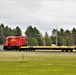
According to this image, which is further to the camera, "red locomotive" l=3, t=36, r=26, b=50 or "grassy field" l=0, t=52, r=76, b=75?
"red locomotive" l=3, t=36, r=26, b=50

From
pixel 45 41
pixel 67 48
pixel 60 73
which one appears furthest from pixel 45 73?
pixel 45 41

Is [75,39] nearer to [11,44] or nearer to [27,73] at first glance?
[11,44]

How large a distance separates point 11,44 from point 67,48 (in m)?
17.9

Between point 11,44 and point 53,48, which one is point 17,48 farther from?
point 53,48

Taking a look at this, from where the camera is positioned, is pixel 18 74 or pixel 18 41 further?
pixel 18 41

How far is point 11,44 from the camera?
8062 cm

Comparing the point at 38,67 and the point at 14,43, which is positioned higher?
the point at 14,43

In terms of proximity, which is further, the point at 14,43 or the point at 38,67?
the point at 14,43

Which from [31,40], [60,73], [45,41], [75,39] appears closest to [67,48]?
[75,39]

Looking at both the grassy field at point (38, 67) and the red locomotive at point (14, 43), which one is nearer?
the grassy field at point (38, 67)

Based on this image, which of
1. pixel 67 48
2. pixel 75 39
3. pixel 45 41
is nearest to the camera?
pixel 67 48

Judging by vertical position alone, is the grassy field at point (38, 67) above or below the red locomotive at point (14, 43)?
below

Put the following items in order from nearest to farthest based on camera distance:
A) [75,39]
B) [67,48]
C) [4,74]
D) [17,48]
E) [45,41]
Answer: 1. [4,74]
2. [67,48]
3. [17,48]
4. [75,39]
5. [45,41]

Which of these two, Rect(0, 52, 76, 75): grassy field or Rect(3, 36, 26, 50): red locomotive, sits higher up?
Rect(3, 36, 26, 50): red locomotive
